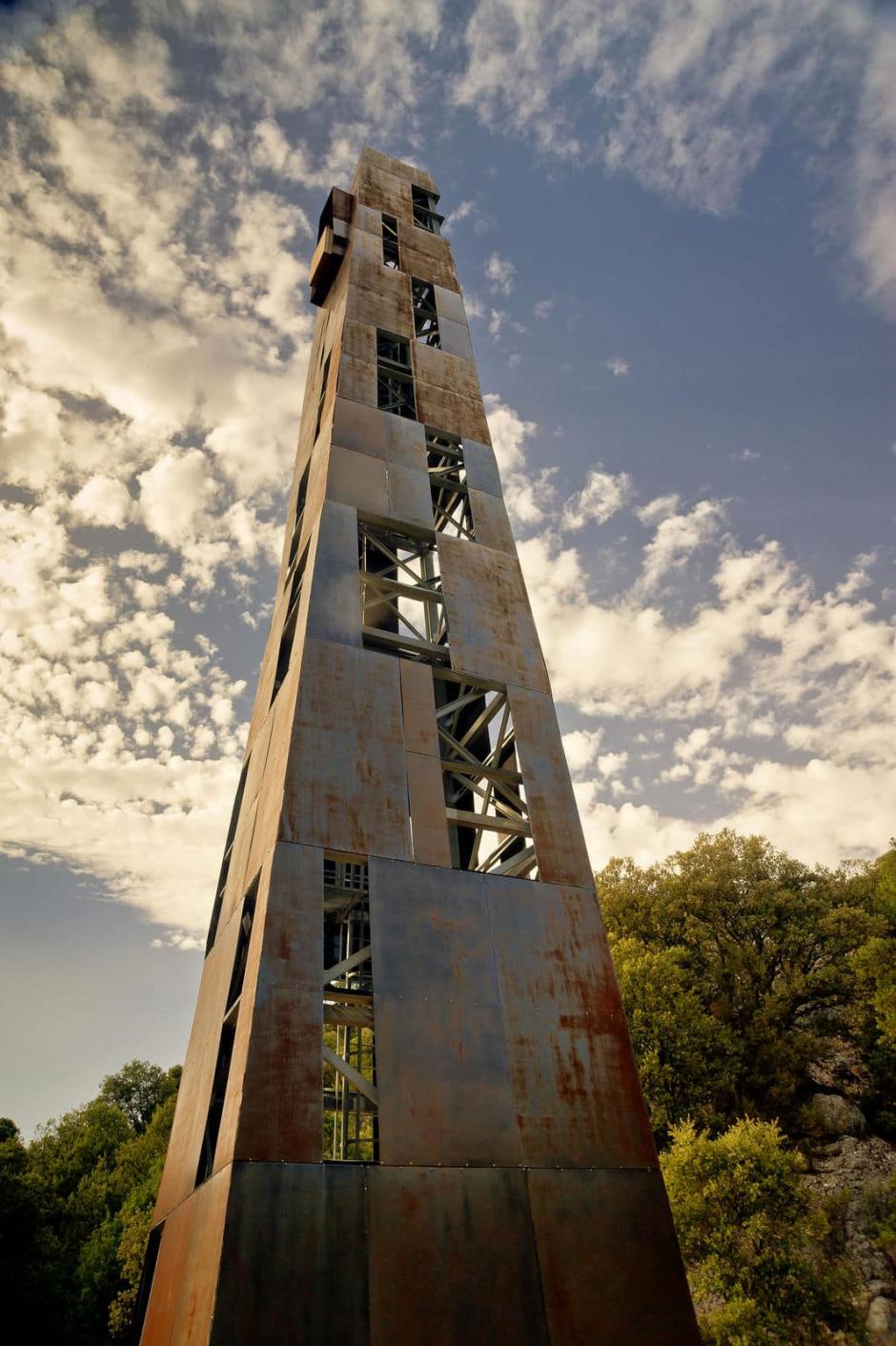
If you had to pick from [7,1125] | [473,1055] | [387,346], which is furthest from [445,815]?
[7,1125]

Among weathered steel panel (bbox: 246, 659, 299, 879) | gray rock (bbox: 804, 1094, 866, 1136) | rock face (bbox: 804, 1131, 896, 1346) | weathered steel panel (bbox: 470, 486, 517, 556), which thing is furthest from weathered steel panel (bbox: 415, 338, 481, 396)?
gray rock (bbox: 804, 1094, 866, 1136)

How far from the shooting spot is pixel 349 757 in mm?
10844

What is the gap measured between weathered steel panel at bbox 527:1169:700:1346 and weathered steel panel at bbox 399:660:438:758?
579 centimetres

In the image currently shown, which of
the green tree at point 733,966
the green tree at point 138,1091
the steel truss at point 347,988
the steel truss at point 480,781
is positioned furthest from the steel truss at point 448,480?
the green tree at point 138,1091

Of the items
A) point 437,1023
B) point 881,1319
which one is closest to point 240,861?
point 437,1023

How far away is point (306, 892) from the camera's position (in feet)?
30.0

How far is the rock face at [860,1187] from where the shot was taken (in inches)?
787

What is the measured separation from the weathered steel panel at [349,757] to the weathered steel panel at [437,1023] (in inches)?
24.7

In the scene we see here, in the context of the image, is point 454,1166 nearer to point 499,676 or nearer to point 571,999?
point 571,999

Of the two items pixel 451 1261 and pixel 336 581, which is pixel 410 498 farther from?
pixel 451 1261

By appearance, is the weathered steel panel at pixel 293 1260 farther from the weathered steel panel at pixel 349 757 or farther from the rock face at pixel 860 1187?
the rock face at pixel 860 1187

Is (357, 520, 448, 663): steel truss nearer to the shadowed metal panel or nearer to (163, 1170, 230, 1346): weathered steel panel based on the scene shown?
the shadowed metal panel

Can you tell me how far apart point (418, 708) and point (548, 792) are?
2591 mm

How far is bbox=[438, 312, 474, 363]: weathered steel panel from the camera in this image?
67.2ft
